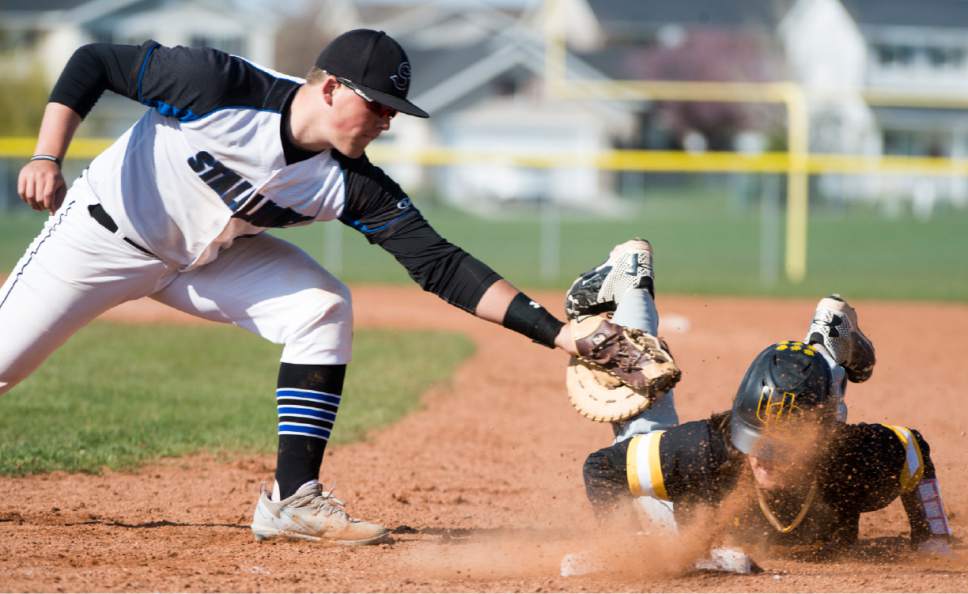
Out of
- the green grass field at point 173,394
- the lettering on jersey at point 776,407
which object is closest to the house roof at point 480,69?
the green grass field at point 173,394

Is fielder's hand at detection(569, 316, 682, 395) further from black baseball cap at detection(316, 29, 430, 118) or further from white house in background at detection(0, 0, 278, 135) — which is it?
white house in background at detection(0, 0, 278, 135)

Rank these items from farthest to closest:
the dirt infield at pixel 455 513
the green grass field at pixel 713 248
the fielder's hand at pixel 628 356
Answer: the green grass field at pixel 713 248 → the dirt infield at pixel 455 513 → the fielder's hand at pixel 628 356

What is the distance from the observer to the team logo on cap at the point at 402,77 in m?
3.52

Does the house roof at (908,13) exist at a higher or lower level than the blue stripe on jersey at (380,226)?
higher

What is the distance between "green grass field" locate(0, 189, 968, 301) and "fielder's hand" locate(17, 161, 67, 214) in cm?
1057

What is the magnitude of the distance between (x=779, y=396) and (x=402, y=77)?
4.65ft

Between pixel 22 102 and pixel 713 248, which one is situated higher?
pixel 22 102

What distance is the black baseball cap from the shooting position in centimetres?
348

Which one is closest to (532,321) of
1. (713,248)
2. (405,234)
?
(405,234)

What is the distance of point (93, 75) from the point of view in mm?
3619

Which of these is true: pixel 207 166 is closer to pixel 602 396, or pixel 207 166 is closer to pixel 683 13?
pixel 602 396

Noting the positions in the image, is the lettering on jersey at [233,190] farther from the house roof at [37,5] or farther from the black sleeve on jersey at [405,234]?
the house roof at [37,5]

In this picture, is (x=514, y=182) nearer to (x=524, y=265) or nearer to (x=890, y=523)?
(x=524, y=265)

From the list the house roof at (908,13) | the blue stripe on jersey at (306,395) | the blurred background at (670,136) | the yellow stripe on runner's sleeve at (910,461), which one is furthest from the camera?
the house roof at (908,13)
